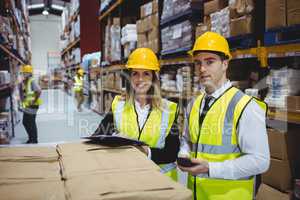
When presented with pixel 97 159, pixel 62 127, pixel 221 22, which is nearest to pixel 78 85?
pixel 62 127

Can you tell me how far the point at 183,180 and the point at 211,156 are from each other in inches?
91.8

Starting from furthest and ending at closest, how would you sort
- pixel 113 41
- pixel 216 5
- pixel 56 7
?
pixel 56 7, pixel 113 41, pixel 216 5

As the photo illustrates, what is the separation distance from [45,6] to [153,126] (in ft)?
94.8

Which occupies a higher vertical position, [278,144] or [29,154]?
[29,154]

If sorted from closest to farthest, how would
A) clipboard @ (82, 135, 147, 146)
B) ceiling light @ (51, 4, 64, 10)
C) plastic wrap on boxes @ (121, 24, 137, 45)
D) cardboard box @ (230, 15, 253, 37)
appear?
1. clipboard @ (82, 135, 147, 146)
2. cardboard box @ (230, 15, 253, 37)
3. plastic wrap on boxes @ (121, 24, 137, 45)
4. ceiling light @ (51, 4, 64, 10)

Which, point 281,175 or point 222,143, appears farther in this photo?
point 281,175

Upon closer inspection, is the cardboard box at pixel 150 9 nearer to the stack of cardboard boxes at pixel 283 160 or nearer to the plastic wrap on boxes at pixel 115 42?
the plastic wrap on boxes at pixel 115 42

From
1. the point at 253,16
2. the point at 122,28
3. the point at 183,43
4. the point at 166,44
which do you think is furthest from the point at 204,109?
the point at 122,28

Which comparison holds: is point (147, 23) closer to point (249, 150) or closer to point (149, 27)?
point (149, 27)

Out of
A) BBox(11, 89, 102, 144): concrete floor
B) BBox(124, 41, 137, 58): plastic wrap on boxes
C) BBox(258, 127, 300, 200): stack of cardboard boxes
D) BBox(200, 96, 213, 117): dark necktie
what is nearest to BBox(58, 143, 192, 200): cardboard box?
BBox(200, 96, 213, 117): dark necktie

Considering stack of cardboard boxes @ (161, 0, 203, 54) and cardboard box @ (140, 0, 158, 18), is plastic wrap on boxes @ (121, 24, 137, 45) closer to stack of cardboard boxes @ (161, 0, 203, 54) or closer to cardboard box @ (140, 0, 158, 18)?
cardboard box @ (140, 0, 158, 18)

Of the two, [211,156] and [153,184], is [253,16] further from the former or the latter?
[153,184]

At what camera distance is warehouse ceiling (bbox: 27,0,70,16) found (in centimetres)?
2697

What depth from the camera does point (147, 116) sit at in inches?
86.5
